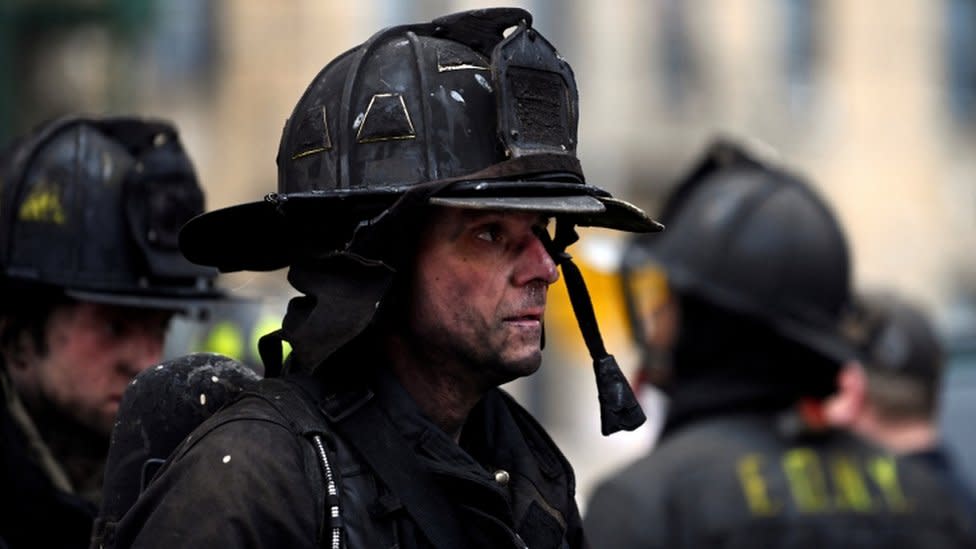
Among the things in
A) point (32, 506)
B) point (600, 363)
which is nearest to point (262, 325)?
point (32, 506)

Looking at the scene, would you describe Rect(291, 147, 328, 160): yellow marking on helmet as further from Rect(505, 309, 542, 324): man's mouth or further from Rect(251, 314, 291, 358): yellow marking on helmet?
Rect(251, 314, 291, 358): yellow marking on helmet

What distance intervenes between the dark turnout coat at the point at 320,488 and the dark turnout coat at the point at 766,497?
2.09m

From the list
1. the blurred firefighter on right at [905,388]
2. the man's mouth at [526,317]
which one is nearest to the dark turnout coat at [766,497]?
the blurred firefighter on right at [905,388]

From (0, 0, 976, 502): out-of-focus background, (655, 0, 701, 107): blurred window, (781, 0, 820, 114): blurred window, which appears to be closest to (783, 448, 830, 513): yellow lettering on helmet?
(0, 0, 976, 502): out-of-focus background

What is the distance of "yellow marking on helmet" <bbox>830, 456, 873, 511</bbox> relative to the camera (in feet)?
18.8

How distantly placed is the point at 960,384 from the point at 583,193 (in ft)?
20.4

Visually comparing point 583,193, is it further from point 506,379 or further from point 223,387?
point 223,387

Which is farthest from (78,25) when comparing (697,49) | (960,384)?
(960,384)

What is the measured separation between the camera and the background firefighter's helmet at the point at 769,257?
6.18m

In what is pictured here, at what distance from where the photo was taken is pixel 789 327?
20.1ft

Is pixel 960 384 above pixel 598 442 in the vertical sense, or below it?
above

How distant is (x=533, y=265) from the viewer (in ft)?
11.3

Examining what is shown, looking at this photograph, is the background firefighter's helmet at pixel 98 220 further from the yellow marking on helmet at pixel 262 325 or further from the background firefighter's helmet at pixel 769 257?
the yellow marking on helmet at pixel 262 325

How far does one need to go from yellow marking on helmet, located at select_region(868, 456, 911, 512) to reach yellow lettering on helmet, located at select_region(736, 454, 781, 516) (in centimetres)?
39
